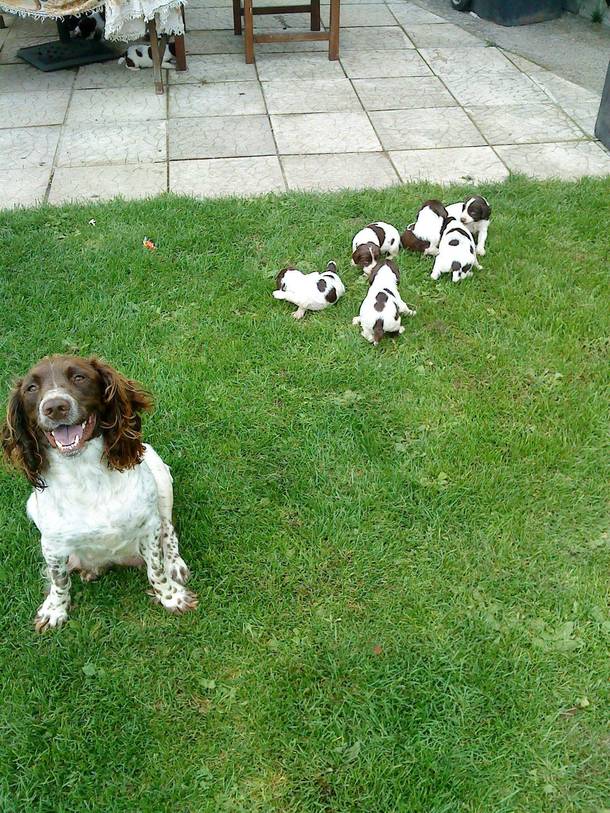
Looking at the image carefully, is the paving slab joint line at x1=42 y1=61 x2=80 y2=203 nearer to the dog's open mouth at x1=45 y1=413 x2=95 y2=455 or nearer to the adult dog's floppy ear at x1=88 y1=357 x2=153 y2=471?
the adult dog's floppy ear at x1=88 y1=357 x2=153 y2=471

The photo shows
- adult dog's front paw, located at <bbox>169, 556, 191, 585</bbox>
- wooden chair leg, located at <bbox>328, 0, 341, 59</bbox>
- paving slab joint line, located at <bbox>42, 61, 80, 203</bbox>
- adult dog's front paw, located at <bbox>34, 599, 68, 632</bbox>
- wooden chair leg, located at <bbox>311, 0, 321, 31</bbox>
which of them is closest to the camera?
adult dog's front paw, located at <bbox>34, 599, 68, 632</bbox>

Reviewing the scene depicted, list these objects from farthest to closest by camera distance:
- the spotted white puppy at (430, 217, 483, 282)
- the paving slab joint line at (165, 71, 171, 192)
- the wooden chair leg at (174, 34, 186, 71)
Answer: the wooden chair leg at (174, 34, 186, 71) < the paving slab joint line at (165, 71, 171, 192) < the spotted white puppy at (430, 217, 483, 282)

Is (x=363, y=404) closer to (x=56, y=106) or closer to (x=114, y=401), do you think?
(x=114, y=401)

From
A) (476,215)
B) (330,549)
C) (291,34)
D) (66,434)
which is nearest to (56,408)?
(66,434)

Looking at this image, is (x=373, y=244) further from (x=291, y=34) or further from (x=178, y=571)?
(x=291, y=34)

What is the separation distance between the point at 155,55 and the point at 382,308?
4507 mm

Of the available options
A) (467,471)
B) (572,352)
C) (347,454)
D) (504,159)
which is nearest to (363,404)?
(347,454)

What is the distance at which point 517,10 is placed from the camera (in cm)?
910

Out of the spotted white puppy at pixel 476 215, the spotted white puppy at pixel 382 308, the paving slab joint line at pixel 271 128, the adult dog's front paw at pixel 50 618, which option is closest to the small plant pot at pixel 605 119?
the spotted white puppy at pixel 476 215

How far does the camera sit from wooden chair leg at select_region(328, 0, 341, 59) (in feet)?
24.8

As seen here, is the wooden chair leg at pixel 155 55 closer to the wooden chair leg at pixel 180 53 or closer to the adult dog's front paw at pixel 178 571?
the wooden chair leg at pixel 180 53

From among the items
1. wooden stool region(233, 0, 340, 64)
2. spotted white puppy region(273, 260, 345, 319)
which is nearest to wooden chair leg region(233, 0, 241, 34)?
wooden stool region(233, 0, 340, 64)

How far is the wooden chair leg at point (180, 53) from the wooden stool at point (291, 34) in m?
0.69

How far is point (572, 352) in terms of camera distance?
425 centimetres
